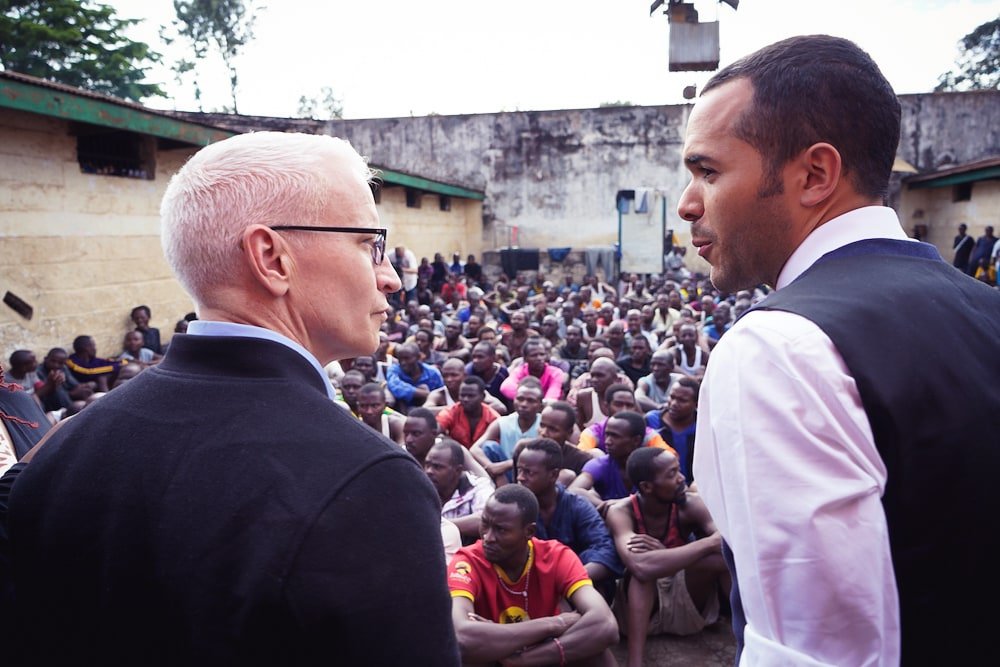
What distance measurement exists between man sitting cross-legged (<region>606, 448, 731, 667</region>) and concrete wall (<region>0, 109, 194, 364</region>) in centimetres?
542

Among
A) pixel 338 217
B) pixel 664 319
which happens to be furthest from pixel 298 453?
pixel 664 319

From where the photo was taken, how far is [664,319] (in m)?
9.85

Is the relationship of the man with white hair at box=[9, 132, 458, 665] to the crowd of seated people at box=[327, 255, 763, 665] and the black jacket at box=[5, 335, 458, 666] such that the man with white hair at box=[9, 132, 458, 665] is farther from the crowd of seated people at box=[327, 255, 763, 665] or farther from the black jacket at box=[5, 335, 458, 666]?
the crowd of seated people at box=[327, 255, 763, 665]

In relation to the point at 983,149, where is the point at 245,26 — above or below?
above

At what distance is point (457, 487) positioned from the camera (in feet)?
13.7

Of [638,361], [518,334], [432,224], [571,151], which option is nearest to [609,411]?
[638,361]

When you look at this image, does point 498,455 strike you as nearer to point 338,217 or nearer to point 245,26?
point 338,217

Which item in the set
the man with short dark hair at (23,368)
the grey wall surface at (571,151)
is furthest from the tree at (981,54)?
the man with short dark hair at (23,368)

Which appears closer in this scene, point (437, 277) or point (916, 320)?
point (916, 320)

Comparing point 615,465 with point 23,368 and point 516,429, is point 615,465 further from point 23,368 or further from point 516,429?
point 23,368

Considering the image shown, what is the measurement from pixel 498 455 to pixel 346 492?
4340mm

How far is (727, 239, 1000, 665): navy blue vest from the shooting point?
33.6 inches

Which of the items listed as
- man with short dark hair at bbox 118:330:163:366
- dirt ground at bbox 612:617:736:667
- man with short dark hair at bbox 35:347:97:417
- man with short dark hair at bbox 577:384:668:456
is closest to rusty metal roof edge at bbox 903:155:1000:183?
man with short dark hair at bbox 577:384:668:456

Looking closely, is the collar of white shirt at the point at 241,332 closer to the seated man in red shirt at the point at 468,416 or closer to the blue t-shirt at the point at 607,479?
the blue t-shirt at the point at 607,479
